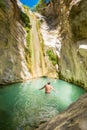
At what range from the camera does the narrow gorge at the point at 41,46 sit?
21812 mm

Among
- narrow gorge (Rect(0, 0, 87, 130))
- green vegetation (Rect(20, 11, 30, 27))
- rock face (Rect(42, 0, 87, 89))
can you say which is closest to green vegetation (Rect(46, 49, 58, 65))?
narrow gorge (Rect(0, 0, 87, 130))

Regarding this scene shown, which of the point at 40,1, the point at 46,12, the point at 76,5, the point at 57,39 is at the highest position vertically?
the point at 40,1

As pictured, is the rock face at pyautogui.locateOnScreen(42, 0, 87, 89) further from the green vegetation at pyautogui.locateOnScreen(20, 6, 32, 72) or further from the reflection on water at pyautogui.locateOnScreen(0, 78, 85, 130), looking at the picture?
the reflection on water at pyautogui.locateOnScreen(0, 78, 85, 130)

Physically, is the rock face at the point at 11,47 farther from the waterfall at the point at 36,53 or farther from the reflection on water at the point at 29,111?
the reflection on water at the point at 29,111

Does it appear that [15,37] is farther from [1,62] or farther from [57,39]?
[57,39]

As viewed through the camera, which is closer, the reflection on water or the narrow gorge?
the reflection on water

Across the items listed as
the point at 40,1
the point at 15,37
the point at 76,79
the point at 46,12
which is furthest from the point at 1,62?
the point at 40,1

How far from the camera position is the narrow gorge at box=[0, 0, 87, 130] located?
2181 cm

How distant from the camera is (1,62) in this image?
2200cm

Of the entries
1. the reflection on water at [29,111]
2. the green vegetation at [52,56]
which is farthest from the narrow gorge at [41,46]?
the reflection on water at [29,111]

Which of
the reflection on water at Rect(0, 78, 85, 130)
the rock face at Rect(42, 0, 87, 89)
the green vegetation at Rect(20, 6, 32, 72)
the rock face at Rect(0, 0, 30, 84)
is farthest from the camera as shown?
the green vegetation at Rect(20, 6, 32, 72)

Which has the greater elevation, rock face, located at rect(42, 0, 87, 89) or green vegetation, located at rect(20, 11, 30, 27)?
green vegetation, located at rect(20, 11, 30, 27)

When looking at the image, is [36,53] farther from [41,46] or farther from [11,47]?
[11,47]

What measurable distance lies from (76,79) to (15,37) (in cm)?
818
